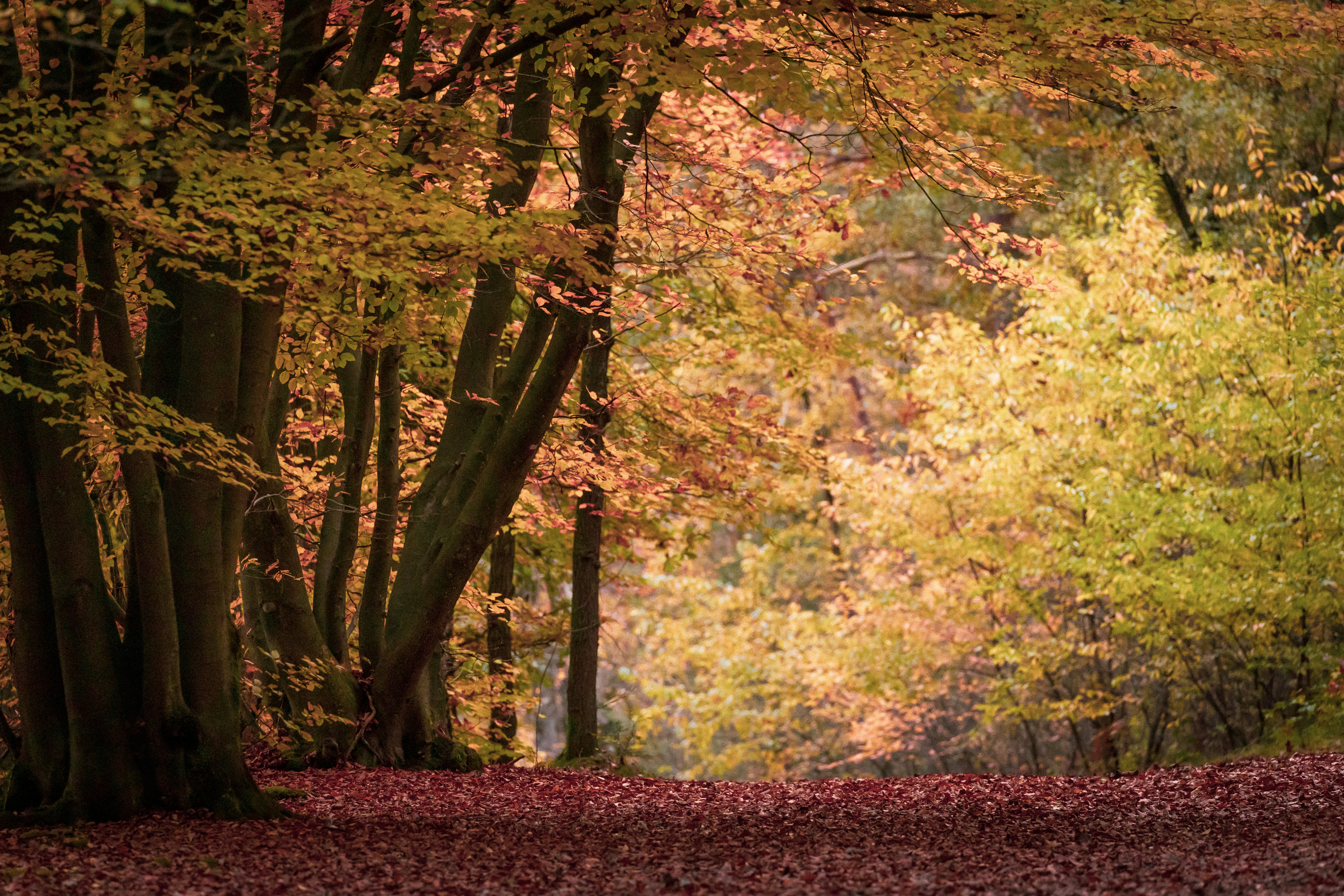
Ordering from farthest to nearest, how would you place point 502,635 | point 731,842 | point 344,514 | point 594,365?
point 502,635
point 594,365
point 344,514
point 731,842

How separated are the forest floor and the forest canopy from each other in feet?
2.54

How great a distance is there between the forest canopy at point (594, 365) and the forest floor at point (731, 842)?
776 mm

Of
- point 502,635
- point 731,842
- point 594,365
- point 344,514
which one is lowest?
point 502,635

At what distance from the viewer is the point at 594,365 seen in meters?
10.7

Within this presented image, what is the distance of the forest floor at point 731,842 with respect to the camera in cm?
484

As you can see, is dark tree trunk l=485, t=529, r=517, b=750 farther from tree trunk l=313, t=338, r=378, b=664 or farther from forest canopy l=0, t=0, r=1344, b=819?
tree trunk l=313, t=338, r=378, b=664

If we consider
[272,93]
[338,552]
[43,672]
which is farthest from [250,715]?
[272,93]

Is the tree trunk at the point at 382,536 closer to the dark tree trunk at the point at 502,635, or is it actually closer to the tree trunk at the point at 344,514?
the tree trunk at the point at 344,514

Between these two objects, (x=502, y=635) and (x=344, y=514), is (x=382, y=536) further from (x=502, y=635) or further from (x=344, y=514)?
(x=502, y=635)

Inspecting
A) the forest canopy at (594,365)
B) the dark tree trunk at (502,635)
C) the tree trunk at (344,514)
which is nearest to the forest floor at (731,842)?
the forest canopy at (594,365)

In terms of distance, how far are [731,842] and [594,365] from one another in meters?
5.62

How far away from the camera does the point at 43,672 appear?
6.19m

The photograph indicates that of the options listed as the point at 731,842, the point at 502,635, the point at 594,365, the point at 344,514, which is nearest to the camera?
the point at 731,842

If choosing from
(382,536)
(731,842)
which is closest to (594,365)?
(382,536)
